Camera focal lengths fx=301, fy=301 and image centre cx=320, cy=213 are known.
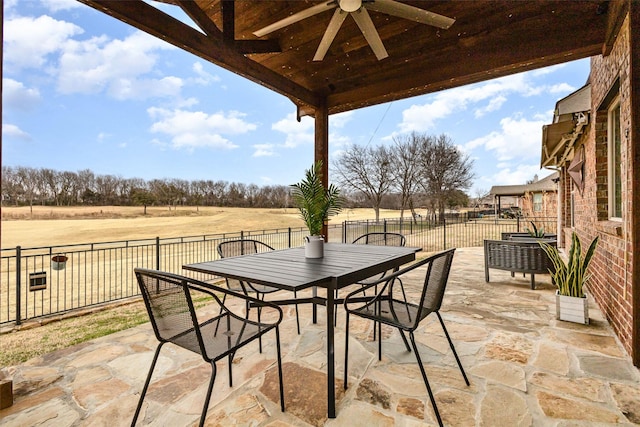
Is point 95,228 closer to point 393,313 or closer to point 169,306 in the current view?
point 169,306

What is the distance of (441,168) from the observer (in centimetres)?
1855

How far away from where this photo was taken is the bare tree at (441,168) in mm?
18578

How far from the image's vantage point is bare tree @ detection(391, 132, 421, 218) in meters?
19.0

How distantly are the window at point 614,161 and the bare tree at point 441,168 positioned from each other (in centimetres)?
1595

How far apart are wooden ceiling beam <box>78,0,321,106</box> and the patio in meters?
2.63

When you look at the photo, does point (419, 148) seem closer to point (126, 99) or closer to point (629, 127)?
point (629, 127)

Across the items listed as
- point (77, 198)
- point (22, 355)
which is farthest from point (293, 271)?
point (77, 198)

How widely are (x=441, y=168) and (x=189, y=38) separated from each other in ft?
59.2

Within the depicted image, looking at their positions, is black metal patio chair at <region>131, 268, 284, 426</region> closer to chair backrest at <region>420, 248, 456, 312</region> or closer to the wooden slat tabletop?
the wooden slat tabletop

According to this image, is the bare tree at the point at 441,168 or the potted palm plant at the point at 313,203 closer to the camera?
the potted palm plant at the point at 313,203

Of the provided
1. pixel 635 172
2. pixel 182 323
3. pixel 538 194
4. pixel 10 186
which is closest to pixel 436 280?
pixel 182 323

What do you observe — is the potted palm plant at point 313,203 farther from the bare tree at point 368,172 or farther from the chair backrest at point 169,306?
the bare tree at point 368,172

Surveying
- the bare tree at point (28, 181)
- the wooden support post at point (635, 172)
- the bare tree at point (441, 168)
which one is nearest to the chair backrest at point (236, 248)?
the wooden support post at point (635, 172)

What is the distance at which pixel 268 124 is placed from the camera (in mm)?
25250
